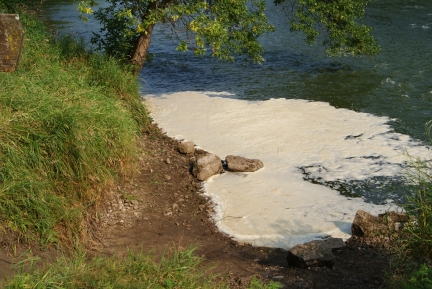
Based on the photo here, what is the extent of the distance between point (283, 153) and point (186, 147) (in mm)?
1523

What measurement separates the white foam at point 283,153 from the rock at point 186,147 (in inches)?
12.4

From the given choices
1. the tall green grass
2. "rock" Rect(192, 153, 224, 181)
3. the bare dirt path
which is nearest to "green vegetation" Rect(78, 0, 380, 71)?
the tall green grass

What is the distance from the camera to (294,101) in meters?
11.6

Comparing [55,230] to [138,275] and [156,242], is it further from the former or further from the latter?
[138,275]

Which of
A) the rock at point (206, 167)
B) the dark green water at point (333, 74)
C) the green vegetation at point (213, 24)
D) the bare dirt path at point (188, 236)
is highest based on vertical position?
the green vegetation at point (213, 24)

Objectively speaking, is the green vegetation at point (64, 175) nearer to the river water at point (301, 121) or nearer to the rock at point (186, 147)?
the rock at point (186, 147)

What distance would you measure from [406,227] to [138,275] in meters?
2.72

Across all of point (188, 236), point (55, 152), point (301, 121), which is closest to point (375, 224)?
point (188, 236)

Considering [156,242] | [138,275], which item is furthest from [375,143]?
[138,275]

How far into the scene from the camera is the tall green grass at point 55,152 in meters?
5.98

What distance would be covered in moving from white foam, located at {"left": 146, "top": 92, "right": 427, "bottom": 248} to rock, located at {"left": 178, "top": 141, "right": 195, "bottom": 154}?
0.31 meters

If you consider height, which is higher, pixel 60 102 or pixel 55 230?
pixel 60 102

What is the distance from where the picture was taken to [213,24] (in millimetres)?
9383

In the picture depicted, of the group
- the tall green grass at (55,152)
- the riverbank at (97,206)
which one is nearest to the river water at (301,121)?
the riverbank at (97,206)
